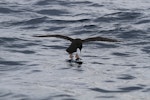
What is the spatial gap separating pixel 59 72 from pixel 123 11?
34.3 feet

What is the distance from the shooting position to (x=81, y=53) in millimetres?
18312

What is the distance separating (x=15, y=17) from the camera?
2462 centimetres

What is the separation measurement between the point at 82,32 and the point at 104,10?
15.5 feet

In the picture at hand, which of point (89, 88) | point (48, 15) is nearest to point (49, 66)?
point (89, 88)

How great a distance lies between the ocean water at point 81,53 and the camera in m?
13.9

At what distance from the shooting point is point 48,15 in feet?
83.7

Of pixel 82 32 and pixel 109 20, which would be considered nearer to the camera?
pixel 82 32

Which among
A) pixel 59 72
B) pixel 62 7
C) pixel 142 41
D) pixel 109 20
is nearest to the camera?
pixel 59 72

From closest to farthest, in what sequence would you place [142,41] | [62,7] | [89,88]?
[89,88] < [142,41] < [62,7]

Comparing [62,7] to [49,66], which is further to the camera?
[62,7]

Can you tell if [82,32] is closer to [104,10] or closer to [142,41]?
[142,41]

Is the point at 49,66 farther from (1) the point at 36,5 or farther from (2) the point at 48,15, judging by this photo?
(1) the point at 36,5

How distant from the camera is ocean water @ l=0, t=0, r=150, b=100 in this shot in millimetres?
13930

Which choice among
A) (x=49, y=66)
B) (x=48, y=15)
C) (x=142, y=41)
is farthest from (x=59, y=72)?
(x=48, y=15)
